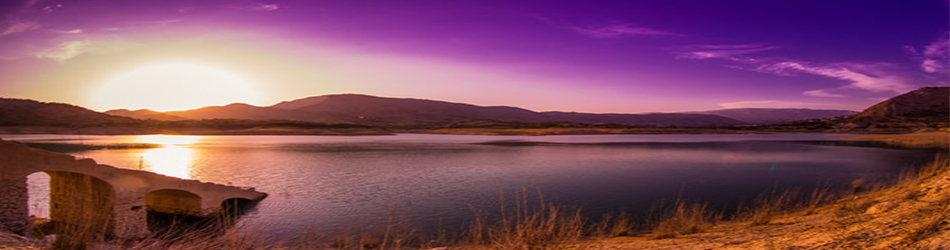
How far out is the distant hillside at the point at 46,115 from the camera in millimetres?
61338

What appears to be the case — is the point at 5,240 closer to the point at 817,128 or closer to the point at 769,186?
the point at 769,186

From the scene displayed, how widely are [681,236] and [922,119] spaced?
114 m

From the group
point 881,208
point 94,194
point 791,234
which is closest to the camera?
point 791,234

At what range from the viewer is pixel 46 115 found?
224ft

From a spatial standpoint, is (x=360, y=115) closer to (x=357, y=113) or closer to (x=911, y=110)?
(x=357, y=113)

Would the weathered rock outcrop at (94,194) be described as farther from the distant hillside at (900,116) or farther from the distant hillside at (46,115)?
the distant hillside at (900,116)

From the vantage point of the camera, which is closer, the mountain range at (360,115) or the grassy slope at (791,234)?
the grassy slope at (791,234)

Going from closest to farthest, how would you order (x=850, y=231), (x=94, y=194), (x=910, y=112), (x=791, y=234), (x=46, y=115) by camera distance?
(x=850, y=231) → (x=791, y=234) → (x=94, y=194) → (x=46, y=115) → (x=910, y=112)

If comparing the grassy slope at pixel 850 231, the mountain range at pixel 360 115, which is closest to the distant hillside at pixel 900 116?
the mountain range at pixel 360 115

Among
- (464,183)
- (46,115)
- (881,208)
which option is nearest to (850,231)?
(881,208)

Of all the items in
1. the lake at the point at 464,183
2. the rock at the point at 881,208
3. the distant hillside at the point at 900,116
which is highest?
the distant hillside at the point at 900,116

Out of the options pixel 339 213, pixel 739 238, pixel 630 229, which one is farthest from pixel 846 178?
pixel 339 213

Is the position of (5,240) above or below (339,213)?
above

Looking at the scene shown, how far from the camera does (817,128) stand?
311 ft
